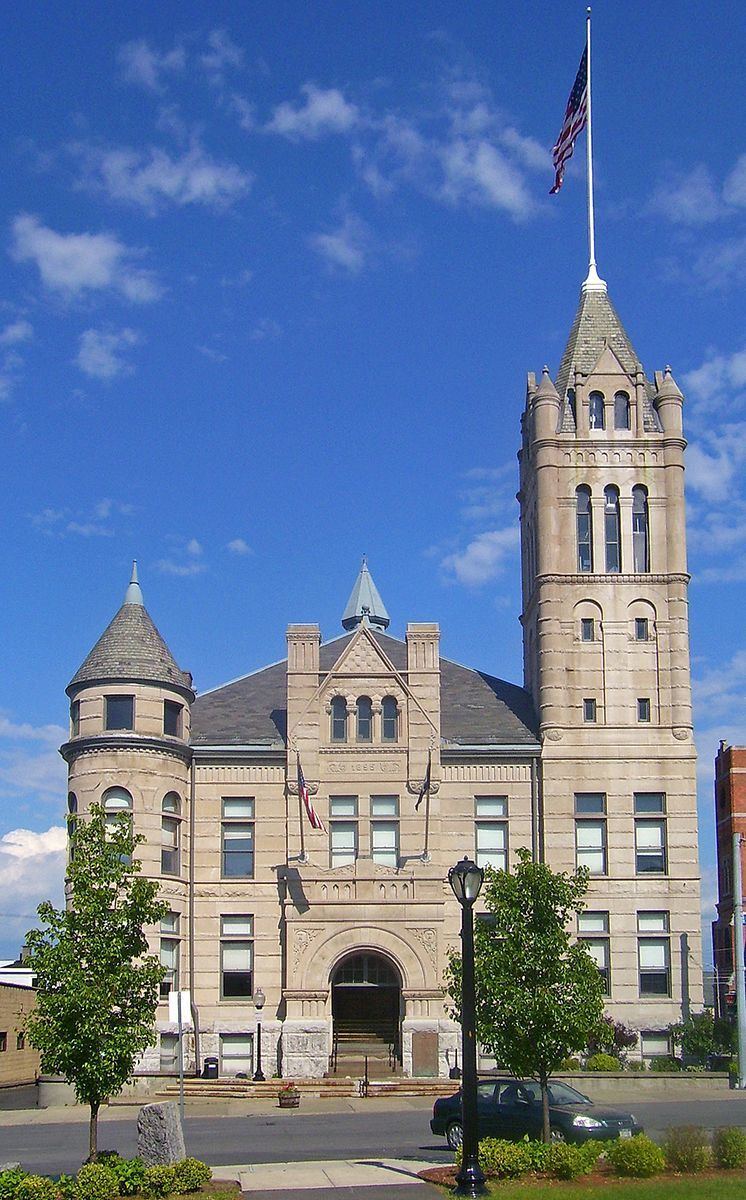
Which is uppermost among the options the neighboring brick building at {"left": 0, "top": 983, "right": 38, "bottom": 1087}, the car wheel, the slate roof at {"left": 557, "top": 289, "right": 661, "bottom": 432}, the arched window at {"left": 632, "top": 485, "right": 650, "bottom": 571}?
the slate roof at {"left": 557, "top": 289, "right": 661, "bottom": 432}

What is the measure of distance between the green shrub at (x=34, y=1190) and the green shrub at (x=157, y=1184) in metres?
1.47

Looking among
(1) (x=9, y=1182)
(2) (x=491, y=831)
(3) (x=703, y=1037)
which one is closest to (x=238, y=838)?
(2) (x=491, y=831)

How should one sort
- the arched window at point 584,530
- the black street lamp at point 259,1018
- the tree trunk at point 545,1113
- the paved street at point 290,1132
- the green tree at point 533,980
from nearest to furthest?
1. the tree trunk at point 545,1113
2. the green tree at point 533,980
3. the paved street at point 290,1132
4. the black street lamp at point 259,1018
5. the arched window at point 584,530

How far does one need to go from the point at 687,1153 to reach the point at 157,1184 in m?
9.21

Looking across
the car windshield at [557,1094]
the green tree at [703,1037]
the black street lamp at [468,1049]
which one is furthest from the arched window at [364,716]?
the black street lamp at [468,1049]

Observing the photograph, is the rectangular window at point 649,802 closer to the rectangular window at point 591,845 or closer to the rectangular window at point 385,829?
the rectangular window at point 591,845

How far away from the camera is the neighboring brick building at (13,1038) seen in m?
62.4

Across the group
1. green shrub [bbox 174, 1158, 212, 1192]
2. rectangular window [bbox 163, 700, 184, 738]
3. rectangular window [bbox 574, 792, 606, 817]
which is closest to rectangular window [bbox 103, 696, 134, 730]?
rectangular window [bbox 163, 700, 184, 738]

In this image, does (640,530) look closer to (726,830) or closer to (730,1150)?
(726,830)

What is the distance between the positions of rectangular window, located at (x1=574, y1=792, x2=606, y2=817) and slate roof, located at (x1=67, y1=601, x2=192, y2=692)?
51.2 ft

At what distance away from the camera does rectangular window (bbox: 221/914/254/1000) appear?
174ft

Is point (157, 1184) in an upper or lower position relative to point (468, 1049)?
lower

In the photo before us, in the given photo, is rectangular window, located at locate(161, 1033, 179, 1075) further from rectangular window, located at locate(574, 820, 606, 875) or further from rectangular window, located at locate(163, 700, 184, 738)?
rectangular window, located at locate(574, 820, 606, 875)

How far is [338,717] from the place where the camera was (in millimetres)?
55344
